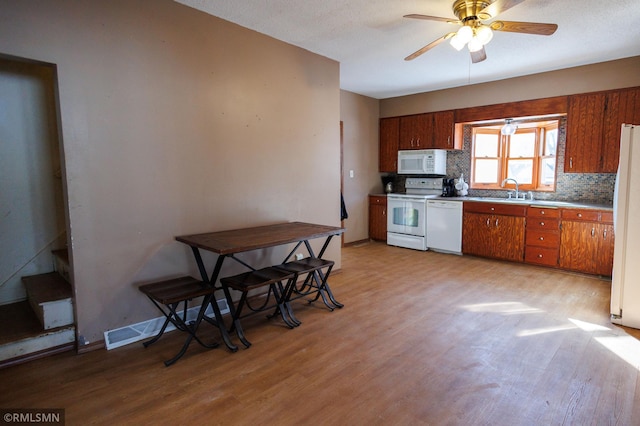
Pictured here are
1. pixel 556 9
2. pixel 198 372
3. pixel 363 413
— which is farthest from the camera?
pixel 556 9

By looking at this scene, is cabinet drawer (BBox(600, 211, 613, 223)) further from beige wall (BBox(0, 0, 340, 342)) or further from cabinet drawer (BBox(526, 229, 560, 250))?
beige wall (BBox(0, 0, 340, 342))

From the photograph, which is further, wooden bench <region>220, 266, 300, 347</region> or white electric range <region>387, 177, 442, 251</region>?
white electric range <region>387, 177, 442, 251</region>

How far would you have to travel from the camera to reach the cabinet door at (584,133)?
4.18 metres

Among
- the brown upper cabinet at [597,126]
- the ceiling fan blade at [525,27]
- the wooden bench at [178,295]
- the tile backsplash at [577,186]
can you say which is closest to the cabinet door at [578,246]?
the tile backsplash at [577,186]

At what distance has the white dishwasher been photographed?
16.9 ft

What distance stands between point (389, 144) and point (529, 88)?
2.22 meters

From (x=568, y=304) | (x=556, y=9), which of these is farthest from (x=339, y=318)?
(x=556, y=9)

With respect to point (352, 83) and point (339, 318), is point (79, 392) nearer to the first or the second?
point (339, 318)

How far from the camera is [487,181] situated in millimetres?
5582

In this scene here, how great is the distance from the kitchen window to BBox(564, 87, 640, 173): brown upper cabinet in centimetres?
42

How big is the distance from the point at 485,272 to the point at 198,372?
357 centimetres

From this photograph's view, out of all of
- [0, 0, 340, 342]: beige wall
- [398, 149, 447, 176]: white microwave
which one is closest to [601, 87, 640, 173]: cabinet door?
[398, 149, 447, 176]: white microwave

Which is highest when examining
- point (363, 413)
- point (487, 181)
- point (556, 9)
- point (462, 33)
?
point (556, 9)

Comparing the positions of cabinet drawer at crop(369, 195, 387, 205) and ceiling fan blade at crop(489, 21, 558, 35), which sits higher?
ceiling fan blade at crop(489, 21, 558, 35)
